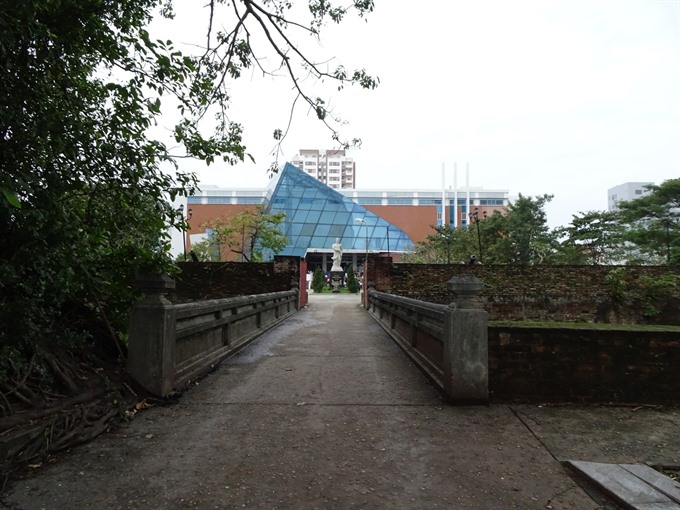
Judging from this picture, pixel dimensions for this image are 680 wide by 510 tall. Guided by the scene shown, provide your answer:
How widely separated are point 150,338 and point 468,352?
3633mm

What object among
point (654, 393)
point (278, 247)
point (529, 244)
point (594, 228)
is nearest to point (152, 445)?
point (654, 393)

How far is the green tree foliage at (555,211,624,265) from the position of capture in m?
34.9

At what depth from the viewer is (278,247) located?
28.3 metres

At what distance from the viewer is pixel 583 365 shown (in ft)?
17.0

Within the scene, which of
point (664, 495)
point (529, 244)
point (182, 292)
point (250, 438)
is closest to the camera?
point (664, 495)

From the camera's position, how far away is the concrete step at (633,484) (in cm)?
298

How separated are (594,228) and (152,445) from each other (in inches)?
1548

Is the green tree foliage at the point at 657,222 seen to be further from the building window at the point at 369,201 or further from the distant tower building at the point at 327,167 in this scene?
the distant tower building at the point at 327,167

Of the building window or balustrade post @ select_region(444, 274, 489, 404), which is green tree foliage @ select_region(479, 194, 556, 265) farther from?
the building window

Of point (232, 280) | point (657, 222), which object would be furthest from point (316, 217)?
point (232, 280)

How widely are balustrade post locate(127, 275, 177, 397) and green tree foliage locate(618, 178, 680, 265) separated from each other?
3313 cm

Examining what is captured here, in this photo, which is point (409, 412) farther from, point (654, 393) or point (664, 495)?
point (654, 393)

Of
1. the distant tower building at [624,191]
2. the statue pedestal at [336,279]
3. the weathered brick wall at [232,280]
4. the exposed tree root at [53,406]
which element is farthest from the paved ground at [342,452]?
the distant tower building at [624,191]

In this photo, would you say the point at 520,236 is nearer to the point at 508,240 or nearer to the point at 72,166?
the point at 508,240
